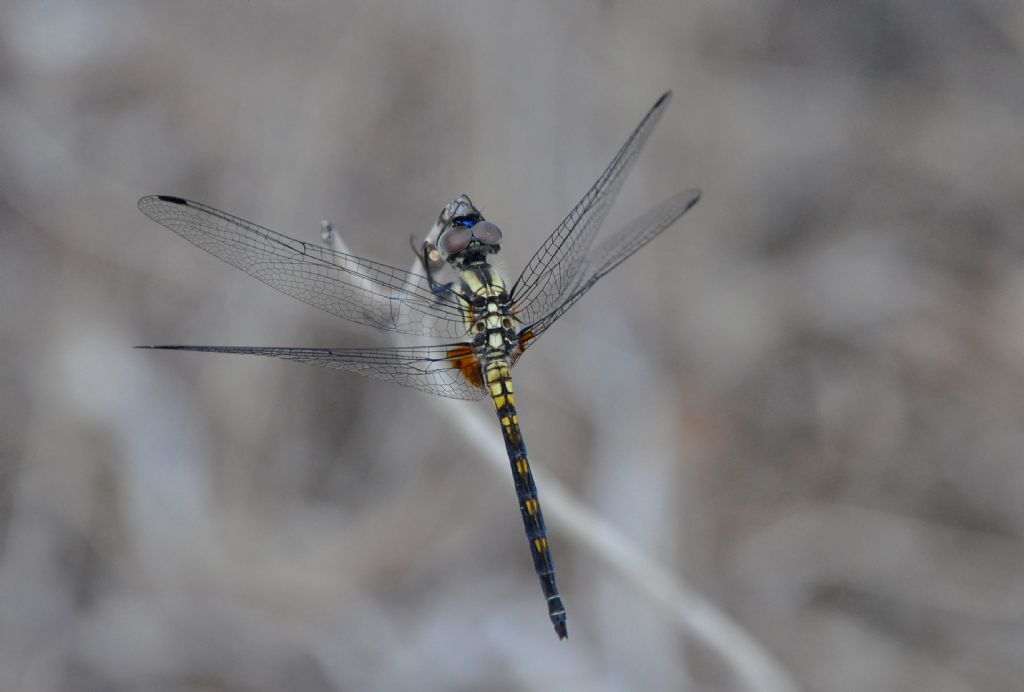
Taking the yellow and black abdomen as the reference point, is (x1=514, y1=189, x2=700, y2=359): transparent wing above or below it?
above

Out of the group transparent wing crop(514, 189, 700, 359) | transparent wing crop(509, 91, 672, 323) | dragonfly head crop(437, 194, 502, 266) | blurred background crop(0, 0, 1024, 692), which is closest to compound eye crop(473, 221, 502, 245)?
dragonfly head crop(437, 194, 502, 266)

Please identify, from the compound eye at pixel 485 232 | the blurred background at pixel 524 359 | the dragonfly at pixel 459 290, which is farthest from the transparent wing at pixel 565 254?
the blurred background at pixel 524 359

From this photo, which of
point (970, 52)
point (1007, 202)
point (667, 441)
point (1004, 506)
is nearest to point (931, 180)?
point (1007, 202)

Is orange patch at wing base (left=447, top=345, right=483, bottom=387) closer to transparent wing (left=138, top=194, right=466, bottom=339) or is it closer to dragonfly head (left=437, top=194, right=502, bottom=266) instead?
transparent wing (left=138, top=194, right=466, bottom=339)

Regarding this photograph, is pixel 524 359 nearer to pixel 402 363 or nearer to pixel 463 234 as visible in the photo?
pixel 463 234

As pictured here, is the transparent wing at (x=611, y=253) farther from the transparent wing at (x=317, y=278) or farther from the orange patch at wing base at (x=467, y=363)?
the transparent wing at (x=317, y=278)
